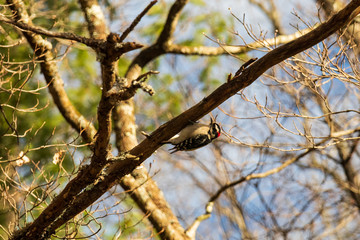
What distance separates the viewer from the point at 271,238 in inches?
267

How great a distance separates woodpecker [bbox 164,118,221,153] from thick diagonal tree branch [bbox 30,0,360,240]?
21cm

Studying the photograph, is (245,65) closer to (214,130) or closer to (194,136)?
(194,136)

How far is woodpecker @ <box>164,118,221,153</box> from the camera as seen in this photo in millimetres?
3600

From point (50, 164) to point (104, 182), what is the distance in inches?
77.6

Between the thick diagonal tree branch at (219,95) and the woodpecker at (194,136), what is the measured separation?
0.21 metres

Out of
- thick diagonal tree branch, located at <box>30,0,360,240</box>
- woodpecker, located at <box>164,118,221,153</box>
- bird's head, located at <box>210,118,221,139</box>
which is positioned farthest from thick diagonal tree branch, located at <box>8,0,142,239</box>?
bird's head, located at <box>210,118,221,139</box>

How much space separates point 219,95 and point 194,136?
69 cm

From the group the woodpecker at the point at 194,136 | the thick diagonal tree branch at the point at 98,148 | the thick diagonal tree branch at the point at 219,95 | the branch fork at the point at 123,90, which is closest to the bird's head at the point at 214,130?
the woodpecker at the point at 194,136

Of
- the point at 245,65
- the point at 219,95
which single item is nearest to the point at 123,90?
the point at 219,95

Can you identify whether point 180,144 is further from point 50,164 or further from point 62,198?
point 50,164

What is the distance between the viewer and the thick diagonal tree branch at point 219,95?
9.95 feet

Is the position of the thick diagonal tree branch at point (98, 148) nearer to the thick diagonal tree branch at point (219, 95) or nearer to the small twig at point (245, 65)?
the thick diagonal tree branch at point (219, 95)

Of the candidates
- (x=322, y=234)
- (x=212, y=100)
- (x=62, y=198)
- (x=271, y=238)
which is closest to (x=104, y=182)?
(x=62, y=198)

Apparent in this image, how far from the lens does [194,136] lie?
12.3 feet
